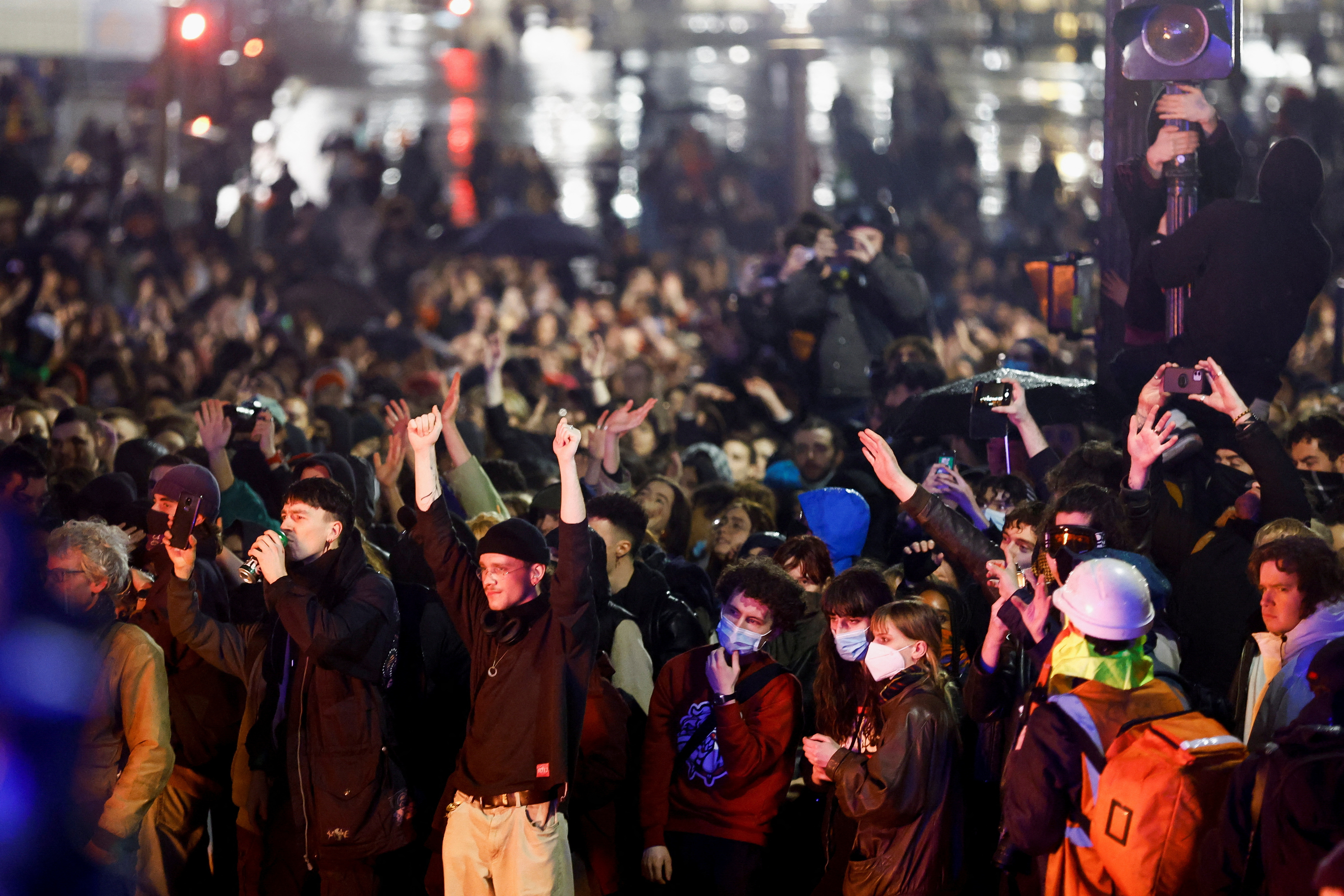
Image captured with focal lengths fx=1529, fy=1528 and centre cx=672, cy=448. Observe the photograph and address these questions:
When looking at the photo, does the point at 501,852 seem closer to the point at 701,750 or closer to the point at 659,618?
the point at 701,750

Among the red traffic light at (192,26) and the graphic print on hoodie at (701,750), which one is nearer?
the graphic print on hoodie at (701,750)

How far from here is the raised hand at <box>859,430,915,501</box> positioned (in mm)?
5242

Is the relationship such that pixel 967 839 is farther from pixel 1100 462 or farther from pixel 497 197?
pixel 497 197

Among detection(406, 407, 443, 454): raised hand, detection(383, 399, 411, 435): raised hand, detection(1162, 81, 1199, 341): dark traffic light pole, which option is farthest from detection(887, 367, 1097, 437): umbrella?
detection(406, 407, 443, 454): raised hand

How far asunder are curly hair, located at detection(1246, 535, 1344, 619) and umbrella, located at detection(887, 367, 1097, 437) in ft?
7.95

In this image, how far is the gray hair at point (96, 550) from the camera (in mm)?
4777

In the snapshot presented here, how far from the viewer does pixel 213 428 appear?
23.0 feet

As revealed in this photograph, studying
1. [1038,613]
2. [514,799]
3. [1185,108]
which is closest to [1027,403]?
[1185,108]

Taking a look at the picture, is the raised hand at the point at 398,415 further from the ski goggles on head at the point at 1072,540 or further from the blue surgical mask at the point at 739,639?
the ski goggles on head at the point at 1072,540

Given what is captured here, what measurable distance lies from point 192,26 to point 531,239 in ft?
13.2

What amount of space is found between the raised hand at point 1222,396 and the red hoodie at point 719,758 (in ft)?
6.13

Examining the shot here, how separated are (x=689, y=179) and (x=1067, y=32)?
31.4 feet

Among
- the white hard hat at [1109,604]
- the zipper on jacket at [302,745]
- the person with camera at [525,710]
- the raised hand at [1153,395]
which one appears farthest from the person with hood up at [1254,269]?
the zipper on jacket at [302,745]

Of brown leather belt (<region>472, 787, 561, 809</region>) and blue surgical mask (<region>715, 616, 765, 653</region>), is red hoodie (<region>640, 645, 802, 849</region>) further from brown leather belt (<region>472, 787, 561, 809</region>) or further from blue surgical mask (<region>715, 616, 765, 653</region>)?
brown leather belt (<region>472, 787, 561, 809</region>)
